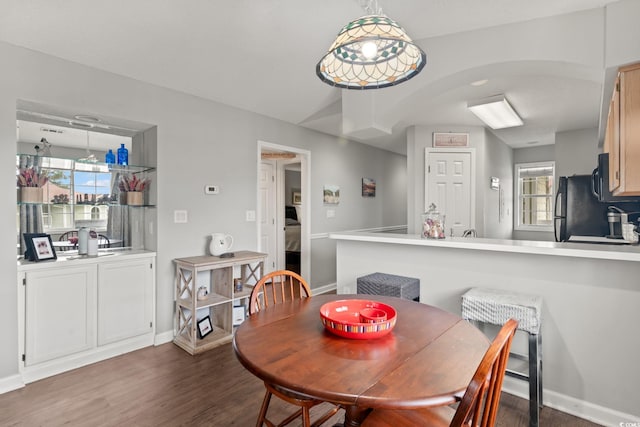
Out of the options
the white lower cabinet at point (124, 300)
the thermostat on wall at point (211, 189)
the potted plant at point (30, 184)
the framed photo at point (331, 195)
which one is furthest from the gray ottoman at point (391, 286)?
the potted plant at point (30, 184)

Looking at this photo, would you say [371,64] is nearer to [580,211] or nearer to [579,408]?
[579,408]

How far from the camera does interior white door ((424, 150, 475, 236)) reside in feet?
16.0

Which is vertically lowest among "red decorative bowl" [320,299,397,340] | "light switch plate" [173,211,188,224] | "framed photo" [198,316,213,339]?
"framed photo" [198,316,213,339]

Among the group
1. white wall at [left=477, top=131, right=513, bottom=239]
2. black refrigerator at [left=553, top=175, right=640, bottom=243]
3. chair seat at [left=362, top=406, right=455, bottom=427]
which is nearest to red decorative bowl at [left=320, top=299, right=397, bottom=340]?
chair seat at [left=362, top=406, right=455, bottom=427]

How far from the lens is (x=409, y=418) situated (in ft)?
4.15

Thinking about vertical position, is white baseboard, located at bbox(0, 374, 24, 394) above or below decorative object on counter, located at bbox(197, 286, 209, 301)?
below

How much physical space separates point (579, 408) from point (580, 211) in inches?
82.9

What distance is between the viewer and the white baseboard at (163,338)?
3.16 meters

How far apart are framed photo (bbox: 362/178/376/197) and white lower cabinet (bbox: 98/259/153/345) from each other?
3.68m

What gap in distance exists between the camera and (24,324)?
8.02ft

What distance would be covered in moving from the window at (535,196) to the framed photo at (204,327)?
6230 mm

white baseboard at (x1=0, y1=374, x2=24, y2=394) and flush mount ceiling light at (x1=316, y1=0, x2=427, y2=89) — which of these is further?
white baseboard at (x1=0, y1=374, x2=24, y2=394)

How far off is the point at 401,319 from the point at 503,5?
84.1 inches

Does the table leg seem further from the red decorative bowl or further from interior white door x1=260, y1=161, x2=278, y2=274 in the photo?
interior white door x1=260, y1=161, x2=278, y2=274
